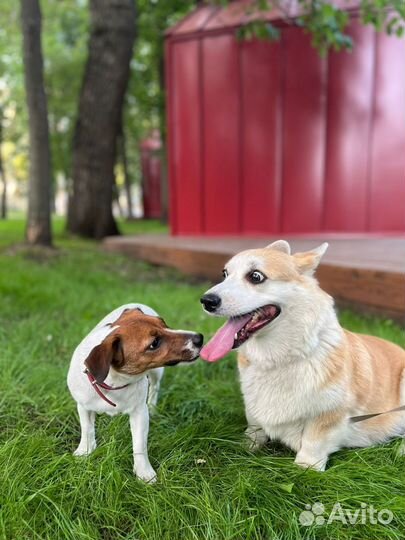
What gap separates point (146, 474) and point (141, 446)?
13 cm

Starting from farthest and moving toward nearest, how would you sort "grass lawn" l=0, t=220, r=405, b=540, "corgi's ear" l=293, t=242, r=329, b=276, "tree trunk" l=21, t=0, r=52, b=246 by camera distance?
1. "tree trunk" l=21, t=0, r=52, b=246
2. "corgi's ear" l=293, t=242, r=329, b=276
3. "grass lawn" l=0, t=220, r=405, b=540

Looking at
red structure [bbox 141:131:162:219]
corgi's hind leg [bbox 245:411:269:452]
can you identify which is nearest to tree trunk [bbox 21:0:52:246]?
corgi's hind leg [bbox 245:411:269:452]

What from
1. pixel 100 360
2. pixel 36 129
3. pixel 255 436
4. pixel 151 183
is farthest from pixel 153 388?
pixel 151 183

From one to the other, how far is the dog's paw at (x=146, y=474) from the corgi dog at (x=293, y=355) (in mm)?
564

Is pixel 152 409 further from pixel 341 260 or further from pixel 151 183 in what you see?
pixel 151 183

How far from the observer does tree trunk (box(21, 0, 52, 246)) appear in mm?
7078

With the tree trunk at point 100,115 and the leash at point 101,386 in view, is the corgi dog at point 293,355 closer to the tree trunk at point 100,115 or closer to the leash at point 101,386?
the leash at point 101,386

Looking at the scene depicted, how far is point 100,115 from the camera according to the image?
955 centimetres

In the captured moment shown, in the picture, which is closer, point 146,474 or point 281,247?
point 146,474

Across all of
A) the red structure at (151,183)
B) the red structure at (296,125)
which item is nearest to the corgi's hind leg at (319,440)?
the red structure at (296,125)

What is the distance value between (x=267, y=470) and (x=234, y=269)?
0.96m

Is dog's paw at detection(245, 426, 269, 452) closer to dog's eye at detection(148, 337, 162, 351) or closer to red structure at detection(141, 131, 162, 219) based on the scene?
dog's eye at detection(148, 337, 162, 351)

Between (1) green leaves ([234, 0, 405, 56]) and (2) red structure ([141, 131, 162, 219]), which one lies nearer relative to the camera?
(1) green leaves ([234, 0, 405, 56])

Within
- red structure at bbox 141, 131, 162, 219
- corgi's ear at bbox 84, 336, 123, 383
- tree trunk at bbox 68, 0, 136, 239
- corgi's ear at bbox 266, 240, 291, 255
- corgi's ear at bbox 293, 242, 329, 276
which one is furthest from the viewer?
red structure at bbox 141, 131, 162, 219
